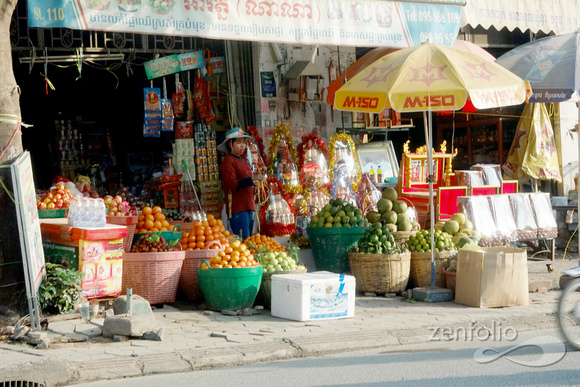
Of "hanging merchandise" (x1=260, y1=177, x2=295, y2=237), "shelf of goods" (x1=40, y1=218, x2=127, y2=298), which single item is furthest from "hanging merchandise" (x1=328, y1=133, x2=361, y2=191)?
"shelf of goods" (x1=40, y1=218, x2=127, y2=298)

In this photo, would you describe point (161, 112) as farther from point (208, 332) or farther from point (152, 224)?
point (208, 332)

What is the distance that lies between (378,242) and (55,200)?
13.1 ft

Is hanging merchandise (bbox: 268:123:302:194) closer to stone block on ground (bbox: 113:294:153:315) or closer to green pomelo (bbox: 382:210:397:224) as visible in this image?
green pomelo (bbox: 382:210:397:224)

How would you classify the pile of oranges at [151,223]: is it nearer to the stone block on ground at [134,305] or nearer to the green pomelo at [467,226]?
the stone block on ground at [134,305]

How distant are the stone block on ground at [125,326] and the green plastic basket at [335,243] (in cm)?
350

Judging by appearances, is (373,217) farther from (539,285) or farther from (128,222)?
(128,222)

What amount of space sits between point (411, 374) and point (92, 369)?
260 cm

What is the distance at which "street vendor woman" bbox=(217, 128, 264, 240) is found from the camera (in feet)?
34.1

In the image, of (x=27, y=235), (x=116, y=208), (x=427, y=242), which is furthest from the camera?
(x=427, y=242)

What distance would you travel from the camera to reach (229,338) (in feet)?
23.9

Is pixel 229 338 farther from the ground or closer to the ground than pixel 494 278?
closer to the ground

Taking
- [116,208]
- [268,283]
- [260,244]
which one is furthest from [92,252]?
[260,244]

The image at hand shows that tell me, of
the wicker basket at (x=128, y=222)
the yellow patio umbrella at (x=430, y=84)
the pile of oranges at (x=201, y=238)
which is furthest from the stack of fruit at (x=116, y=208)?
the yellow patio umbrella at (x=430, y=84)

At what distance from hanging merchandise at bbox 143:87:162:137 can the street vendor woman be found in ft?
6.12
